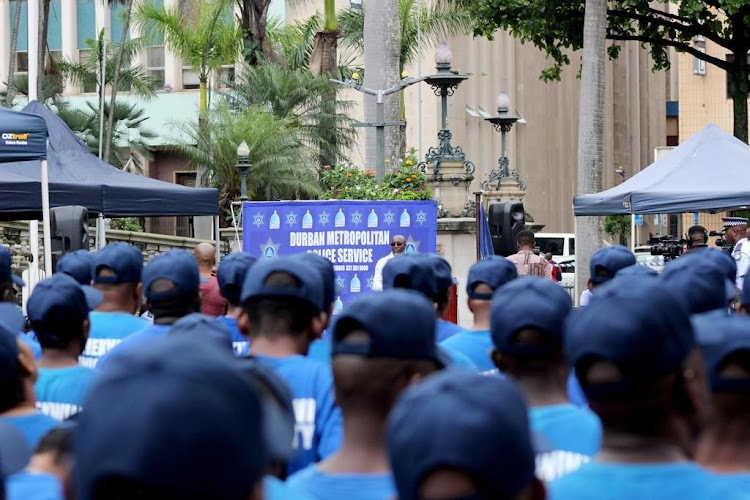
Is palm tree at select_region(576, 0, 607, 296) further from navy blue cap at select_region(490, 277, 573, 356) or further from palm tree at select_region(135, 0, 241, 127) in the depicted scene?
palm tree at select_region(135, 0, 241, 127)

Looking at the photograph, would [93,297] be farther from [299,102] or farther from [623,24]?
[299,102]

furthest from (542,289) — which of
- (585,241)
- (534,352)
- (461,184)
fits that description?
(461,184)

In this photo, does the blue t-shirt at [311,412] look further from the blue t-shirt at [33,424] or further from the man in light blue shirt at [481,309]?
the man in light blue shirt at [481,309]

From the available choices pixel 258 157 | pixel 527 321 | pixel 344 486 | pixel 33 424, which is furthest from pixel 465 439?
pixel 258 157

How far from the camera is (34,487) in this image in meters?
3.05

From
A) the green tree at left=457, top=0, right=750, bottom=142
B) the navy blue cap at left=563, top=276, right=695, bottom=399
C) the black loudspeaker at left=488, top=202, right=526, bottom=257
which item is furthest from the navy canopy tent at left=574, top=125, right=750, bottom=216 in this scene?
the navy blue cap at left=563, top=276, right=695, bottom=399

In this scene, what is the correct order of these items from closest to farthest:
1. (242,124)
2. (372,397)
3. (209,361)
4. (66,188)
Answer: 1. (209,361)
2. (372,397)
3. (66,188)
4. (242,124)

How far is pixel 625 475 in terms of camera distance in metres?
Result: 2.81

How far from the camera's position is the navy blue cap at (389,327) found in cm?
334

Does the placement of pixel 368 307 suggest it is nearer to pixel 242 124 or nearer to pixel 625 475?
pixel 625 475

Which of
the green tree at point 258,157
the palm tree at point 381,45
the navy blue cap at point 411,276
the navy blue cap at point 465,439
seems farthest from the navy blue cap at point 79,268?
the green tree at point 258,157

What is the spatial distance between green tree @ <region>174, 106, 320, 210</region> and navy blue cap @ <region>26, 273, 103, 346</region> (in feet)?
95.1

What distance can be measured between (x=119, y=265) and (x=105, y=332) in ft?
1.74

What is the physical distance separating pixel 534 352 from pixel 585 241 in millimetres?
15824
